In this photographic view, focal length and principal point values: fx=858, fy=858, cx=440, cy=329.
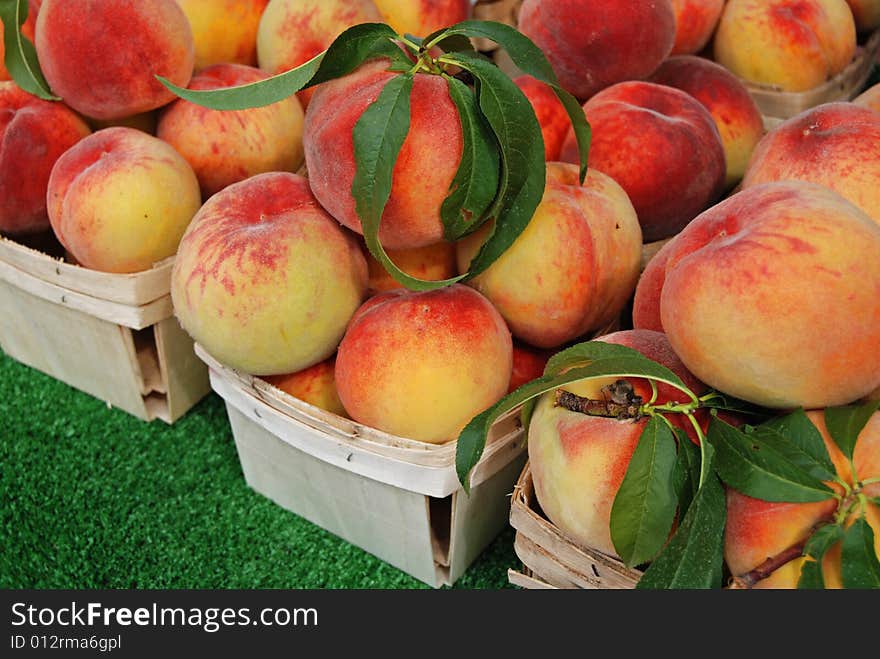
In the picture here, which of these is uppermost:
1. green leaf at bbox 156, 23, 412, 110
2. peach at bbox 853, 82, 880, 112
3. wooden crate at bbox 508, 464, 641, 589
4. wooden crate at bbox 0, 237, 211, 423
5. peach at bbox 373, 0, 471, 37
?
green leaf at bbox 156, 23, 412, 110

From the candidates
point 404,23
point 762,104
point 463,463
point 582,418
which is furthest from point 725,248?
point 762,104

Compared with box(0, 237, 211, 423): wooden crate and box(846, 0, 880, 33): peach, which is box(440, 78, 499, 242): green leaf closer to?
box(0, 237, 211, 423): wooden crate

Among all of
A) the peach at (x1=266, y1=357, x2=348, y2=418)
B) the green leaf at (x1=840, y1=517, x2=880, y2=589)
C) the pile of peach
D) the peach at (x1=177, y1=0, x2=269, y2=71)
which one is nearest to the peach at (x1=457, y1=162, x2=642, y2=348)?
the pile of peach

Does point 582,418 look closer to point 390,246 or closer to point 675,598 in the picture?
point 675,598

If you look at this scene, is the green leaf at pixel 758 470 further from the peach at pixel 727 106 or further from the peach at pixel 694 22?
the peach at pixel 694 22

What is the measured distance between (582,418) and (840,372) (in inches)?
8.5

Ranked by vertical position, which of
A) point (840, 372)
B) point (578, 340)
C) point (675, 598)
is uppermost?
point (840, 372)

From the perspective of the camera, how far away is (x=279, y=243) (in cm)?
96

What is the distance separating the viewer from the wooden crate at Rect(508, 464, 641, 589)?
0.78 m

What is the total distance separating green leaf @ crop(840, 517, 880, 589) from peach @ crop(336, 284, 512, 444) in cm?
41

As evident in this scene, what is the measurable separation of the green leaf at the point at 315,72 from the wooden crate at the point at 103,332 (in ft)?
1.27

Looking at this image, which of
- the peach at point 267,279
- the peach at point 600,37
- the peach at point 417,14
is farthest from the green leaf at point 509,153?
the peach at point 417,14

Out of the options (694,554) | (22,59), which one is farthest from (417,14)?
(694,554)

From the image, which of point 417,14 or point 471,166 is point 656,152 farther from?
point 417,14
